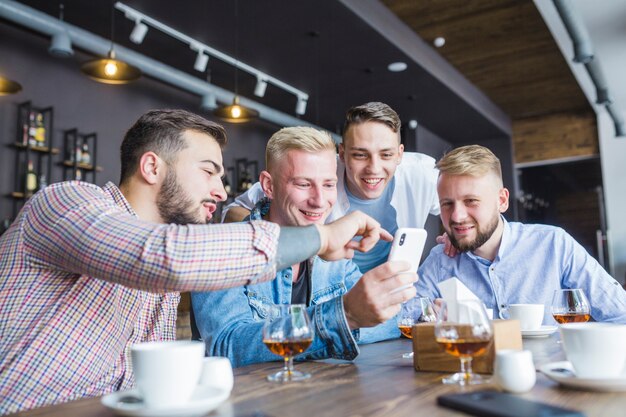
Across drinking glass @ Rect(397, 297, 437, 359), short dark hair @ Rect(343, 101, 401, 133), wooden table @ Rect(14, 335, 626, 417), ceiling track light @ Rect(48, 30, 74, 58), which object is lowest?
wooden table @ Rect(14, 335, 626, 417)

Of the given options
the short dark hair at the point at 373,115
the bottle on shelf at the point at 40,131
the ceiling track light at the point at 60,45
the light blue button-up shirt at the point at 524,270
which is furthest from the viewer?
the bottle on shelf at the point at 40,131

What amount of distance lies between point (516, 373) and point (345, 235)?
1.46 ft

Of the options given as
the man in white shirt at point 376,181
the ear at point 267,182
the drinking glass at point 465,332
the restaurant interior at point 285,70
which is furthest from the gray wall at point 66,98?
the drinking glass at point 465,332

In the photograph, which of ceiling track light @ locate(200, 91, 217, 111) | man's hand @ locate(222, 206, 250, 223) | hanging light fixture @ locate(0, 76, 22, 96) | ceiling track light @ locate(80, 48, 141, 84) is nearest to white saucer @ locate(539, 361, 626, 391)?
man's hand @ locate(222, 206, 250, 223)

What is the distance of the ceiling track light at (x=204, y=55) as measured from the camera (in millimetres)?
4480

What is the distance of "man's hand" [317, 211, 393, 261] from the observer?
1172mm

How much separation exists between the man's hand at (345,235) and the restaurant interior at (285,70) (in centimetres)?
249

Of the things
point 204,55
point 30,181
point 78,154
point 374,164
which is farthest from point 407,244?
point 78,154

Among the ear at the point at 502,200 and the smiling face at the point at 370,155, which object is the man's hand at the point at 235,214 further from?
the ear at the point at 502,200

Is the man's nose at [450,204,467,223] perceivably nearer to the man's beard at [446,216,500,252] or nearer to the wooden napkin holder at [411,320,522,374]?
the man's beard at [446,216,500,252]

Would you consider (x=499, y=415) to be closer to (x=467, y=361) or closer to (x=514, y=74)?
(x=467, y=361)

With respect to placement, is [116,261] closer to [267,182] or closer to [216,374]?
[216,374]

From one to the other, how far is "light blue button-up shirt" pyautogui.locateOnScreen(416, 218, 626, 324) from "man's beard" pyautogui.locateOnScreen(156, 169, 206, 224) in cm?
115

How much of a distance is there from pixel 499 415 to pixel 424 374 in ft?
1.26
